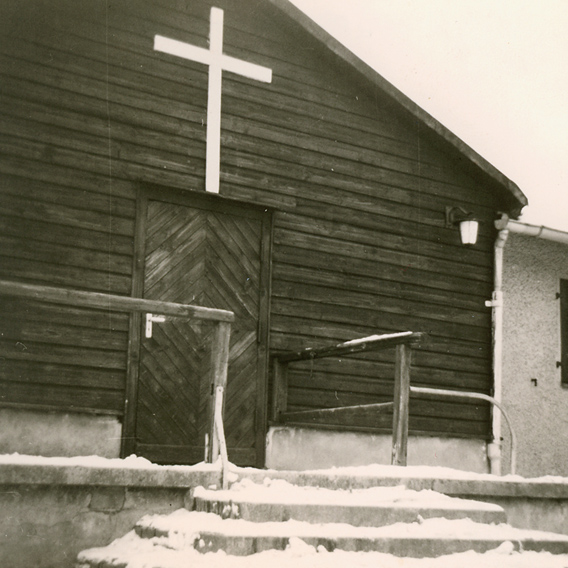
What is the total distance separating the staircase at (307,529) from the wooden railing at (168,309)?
386 millimetres

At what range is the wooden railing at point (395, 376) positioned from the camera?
20.3ft

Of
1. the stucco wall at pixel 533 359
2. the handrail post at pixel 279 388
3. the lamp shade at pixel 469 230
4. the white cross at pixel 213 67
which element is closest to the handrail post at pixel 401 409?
the handrail post at pixel 279 388

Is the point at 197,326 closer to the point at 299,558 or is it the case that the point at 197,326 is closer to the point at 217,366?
the point at 217,366

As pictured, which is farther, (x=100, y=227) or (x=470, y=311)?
(x=470, y=311)

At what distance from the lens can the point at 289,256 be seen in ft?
27.6

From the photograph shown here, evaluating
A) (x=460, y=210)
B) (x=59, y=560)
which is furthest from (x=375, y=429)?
(x=59, y=560)

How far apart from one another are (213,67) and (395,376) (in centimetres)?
363

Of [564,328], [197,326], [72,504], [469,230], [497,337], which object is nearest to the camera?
[72,504]

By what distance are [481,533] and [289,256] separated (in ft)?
13.4

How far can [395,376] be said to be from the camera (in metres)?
6.29

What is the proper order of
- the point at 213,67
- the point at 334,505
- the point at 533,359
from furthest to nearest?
the point at 533,359 → the point at 213,67 → the point at 334,505

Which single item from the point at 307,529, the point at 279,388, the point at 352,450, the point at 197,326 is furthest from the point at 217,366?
the point at 352,450

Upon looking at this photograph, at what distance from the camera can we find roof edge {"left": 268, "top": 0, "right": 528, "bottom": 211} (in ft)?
27.8

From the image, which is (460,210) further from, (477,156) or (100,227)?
(100,227)
